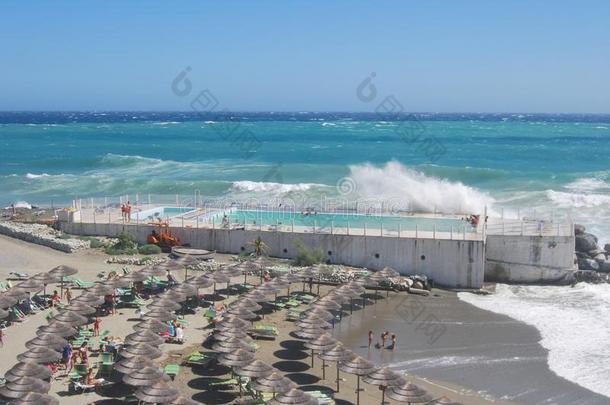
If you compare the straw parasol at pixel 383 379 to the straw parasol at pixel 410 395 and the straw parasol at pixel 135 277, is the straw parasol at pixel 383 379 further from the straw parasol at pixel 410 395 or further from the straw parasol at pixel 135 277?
the straw parasol at pixel 135 277

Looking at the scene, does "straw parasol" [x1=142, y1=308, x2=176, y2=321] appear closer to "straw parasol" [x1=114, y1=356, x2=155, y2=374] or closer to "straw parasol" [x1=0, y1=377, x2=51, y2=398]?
"straw parasol" [x1=114, y1=356, x2=155, y2=374]

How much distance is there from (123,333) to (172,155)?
68.8 metres

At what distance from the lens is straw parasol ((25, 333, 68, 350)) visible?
2083cm

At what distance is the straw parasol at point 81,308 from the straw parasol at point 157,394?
711cm

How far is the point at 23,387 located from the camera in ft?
57.7

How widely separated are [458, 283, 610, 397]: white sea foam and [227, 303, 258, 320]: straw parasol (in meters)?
9.59

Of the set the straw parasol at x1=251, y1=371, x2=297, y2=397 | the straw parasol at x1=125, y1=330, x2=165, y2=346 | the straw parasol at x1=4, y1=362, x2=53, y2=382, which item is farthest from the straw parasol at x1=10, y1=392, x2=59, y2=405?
the straw parasol at x1=251, y1=371, x2=297, y2=397

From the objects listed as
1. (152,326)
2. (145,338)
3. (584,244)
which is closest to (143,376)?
(145,338)

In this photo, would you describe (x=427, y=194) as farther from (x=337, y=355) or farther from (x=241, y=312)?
(x=337, y=355)

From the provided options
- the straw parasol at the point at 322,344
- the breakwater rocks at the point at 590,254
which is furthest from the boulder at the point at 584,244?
the straw parasol at the point at 322,344

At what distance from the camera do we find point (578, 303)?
2994cm

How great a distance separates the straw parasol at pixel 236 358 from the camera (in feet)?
65.4

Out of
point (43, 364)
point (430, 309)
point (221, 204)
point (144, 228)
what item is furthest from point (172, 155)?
point (43, 364)

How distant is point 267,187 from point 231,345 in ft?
124
